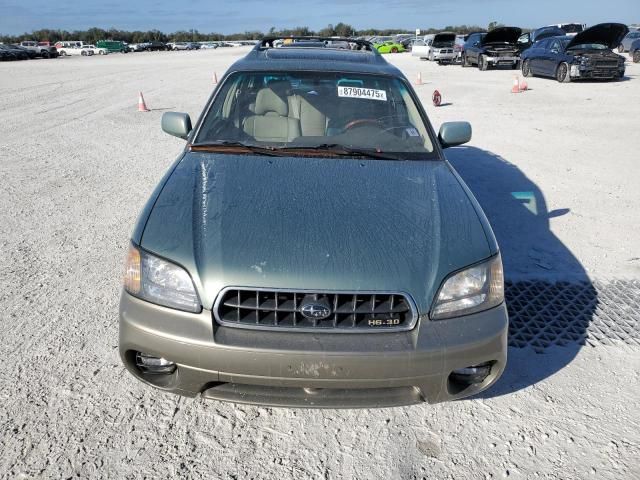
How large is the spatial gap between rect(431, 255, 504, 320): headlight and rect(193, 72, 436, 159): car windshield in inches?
47.2

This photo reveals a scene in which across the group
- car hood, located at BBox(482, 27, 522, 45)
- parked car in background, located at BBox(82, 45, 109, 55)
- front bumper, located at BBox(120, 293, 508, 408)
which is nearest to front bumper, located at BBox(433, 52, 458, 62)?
car hood, located at BBox(482, 27, 522, 45)

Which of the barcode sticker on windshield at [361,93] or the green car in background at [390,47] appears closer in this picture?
the barcode sticker on windshield at [361,93]

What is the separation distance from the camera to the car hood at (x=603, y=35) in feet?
54.0

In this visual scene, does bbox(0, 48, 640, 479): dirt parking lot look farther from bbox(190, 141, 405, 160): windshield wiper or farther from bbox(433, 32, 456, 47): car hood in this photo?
bbox(433, 32, 456, 47): car hood

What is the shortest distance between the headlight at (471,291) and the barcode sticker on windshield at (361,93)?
1.77 m

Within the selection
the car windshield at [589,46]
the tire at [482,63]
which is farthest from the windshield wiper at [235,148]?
the tire at [482,63]

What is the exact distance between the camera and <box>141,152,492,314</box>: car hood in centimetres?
222

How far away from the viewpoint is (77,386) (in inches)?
109

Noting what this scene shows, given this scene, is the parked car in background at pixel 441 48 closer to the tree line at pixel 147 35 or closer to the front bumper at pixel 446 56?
the front bumper at pixel 446 56

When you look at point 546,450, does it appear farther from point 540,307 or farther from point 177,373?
point 177,373

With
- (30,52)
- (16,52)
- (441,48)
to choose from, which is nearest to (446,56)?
(441,48)

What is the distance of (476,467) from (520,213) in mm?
3659

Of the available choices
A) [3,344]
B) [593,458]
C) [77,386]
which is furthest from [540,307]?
[3,344]

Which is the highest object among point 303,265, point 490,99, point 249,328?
point 303,265
